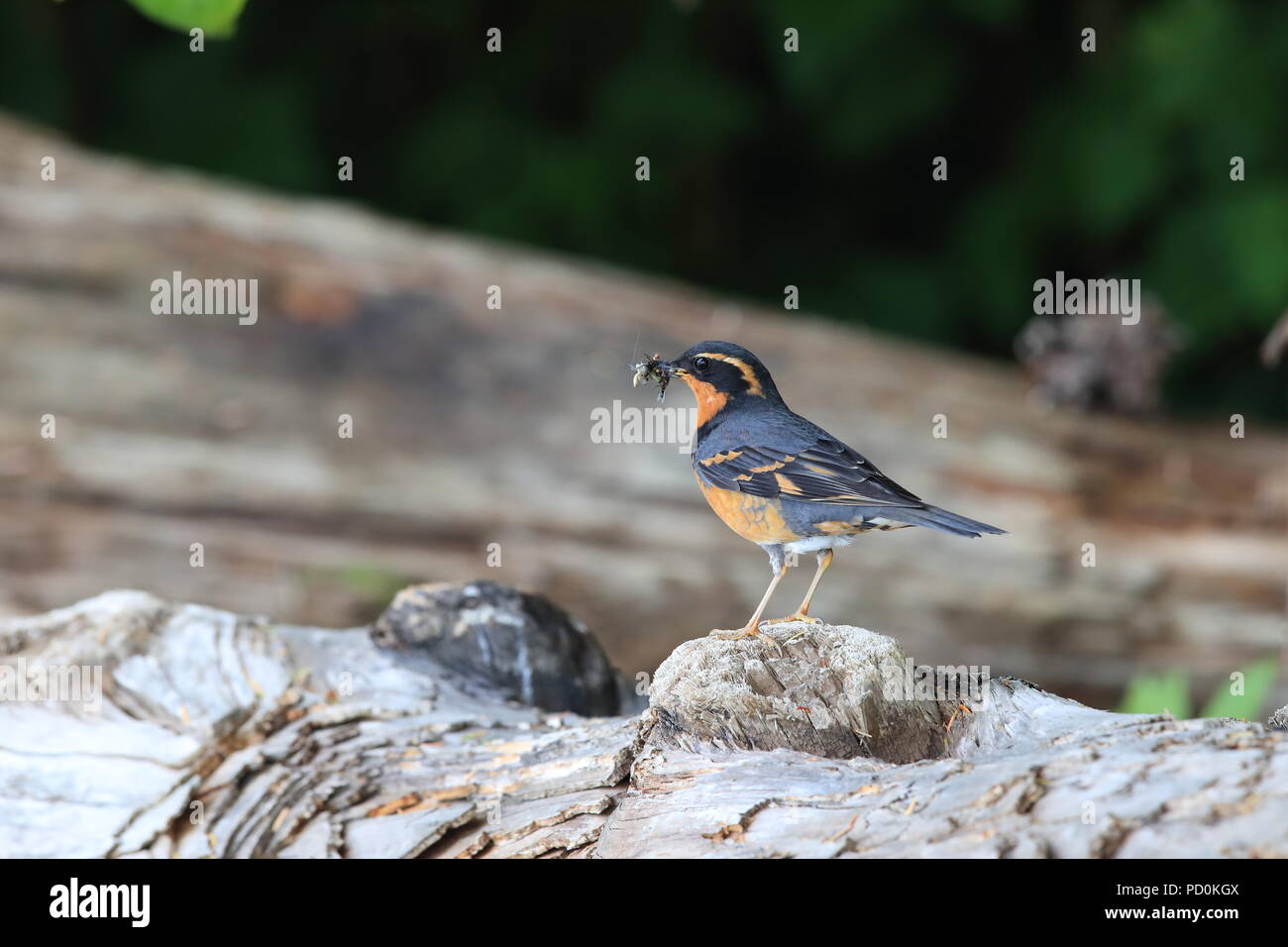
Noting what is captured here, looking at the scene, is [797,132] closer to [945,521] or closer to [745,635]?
[745,635]

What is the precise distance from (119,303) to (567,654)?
2.78 meters

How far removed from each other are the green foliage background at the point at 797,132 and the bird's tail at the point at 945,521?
3630mm

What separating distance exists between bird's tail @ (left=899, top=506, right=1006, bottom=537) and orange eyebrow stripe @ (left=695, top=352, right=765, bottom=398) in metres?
0.35

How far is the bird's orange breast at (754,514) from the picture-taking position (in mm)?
1995

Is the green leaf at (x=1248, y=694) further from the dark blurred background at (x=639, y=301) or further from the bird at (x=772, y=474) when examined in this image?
the dark blurred background at (x=639, y=301)

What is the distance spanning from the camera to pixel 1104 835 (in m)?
1.50

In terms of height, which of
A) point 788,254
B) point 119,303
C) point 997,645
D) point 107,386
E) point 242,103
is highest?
point 242,103

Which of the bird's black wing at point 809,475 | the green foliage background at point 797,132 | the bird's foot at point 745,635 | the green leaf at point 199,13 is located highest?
the green foliage background at point 797,132

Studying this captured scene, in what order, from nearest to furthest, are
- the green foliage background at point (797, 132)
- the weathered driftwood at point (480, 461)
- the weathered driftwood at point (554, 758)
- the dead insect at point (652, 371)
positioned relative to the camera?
1. the weathered driftwood at point (554, 758)
2. the dead insect at point (652, 371)
3. the weathered driftwood at point (480, 461)
4. the green foliage background at point (797, 132)

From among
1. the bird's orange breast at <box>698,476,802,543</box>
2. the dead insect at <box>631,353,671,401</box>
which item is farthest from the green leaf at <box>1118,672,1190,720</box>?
the dead insect at <box>631,353,671,401</box>

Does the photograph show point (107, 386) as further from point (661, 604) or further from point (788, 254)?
point (788, 254)

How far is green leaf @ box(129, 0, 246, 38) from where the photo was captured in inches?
63.4

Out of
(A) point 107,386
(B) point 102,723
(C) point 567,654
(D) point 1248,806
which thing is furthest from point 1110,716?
(A) point 107,386

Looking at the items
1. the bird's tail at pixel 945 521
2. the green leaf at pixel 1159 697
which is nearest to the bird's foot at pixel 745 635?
the bird's tail at pixel 945 521
